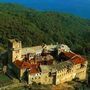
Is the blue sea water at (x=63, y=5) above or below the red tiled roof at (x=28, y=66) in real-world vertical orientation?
above

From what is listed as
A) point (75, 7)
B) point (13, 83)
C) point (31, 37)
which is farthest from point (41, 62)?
point (75, 7)

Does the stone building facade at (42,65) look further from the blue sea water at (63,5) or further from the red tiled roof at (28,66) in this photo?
the blue sea water at (63,5)

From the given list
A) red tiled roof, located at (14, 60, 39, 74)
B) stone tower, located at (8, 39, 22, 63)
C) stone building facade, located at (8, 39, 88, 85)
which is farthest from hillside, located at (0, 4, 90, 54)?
red tiled roof, located at (14, 60, 39, 74)

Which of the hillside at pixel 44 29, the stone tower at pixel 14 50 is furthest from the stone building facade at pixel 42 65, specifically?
the hillside at pixel 44 29

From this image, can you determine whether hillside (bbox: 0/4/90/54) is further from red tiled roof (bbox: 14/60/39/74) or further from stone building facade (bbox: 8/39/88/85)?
red tiled roof (bbox: 14/60/39/74)

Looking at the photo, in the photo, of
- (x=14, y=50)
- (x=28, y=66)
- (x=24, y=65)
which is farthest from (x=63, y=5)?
(x=28, y=66)

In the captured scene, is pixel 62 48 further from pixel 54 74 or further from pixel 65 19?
pixel 65 19
